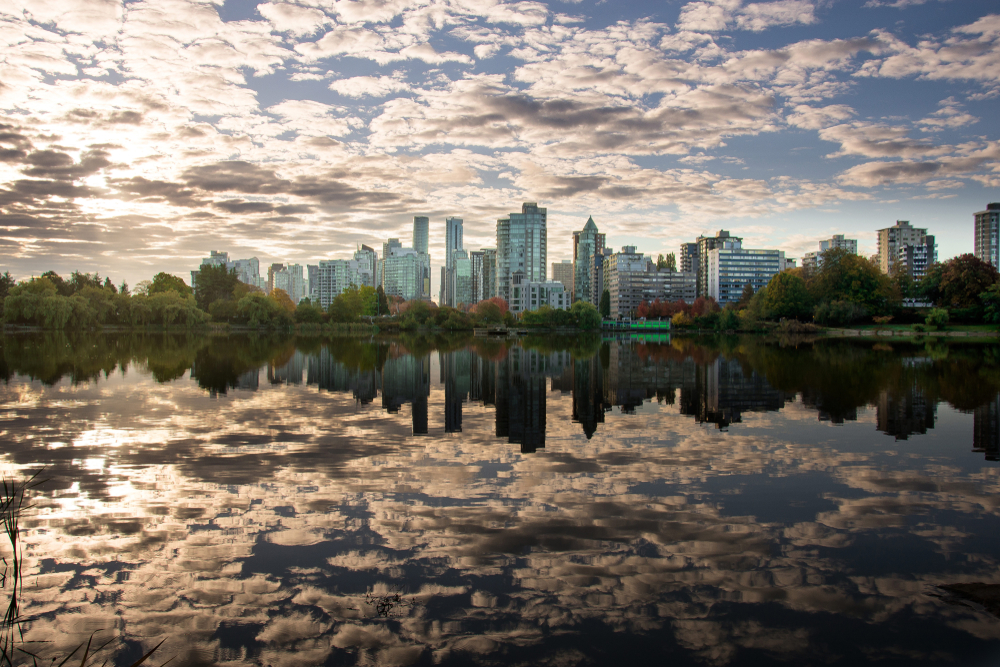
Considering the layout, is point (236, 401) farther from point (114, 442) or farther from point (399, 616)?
point (399, 616)

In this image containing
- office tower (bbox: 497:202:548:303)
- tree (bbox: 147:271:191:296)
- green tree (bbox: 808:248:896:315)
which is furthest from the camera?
office tower (bbox: 497:202:548:303)

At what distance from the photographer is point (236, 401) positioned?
51.6ft

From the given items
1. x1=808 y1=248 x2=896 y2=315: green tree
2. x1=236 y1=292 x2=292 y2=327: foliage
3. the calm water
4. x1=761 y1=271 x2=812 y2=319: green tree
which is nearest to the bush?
x1=808 y1=248 x2=896 y2=315: green tree

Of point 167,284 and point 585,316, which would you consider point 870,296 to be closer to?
point 585,316

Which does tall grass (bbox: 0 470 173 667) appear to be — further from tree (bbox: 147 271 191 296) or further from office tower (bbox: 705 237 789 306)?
office tower (bbox: 705 237 789 306)

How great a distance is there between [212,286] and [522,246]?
302 ft

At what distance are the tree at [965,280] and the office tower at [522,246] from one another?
10697 centimetres

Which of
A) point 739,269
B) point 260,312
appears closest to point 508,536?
point 260,312

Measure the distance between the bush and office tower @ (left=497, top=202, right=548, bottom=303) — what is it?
4302 inches

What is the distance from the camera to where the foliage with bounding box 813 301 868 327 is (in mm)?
86250

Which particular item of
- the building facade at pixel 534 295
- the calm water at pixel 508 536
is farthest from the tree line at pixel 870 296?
the calm water at pixel 508 536

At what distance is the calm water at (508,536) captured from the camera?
444 cm

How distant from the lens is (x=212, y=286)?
11462 cm

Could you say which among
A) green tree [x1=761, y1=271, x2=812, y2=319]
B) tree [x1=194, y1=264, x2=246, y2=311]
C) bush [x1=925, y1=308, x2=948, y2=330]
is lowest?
bush [x1=925, y1=308, x2=948, y2=330]
